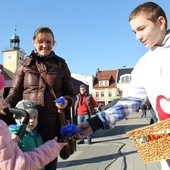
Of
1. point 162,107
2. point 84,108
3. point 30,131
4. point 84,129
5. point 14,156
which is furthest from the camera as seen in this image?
point 84,108

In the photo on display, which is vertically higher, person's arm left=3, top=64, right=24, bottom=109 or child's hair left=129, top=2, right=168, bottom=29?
child's hair left=129, top=2, right=168, bottom=29

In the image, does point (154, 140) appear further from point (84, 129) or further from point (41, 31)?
point (41, 31)

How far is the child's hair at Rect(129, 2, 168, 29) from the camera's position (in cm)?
215

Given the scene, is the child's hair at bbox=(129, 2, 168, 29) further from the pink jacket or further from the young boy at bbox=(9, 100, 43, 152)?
the young boy at bbox=(9, 100, 43, 152)

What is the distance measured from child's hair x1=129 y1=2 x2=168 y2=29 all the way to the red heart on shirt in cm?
50

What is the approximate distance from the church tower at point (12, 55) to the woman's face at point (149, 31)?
3218 inches

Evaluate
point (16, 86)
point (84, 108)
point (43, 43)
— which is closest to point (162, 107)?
point (43, 43)

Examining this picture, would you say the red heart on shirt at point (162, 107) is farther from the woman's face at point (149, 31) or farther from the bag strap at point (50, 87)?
the bag strap at point (50, 87)

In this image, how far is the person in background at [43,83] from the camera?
9.87ft

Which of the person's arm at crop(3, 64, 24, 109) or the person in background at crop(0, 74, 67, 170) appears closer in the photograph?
the person in background at crop(0, 74, 67, 170)

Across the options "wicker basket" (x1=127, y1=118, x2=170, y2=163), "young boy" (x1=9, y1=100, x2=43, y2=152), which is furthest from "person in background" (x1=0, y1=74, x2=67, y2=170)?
"young boy" (x1=9, y1=100, x2=43, y2=152)

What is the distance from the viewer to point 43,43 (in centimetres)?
305

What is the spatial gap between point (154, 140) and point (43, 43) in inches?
63.9

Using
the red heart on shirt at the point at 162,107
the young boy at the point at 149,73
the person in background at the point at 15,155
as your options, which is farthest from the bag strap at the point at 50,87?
the red heart on shirt at the point at 162,107
